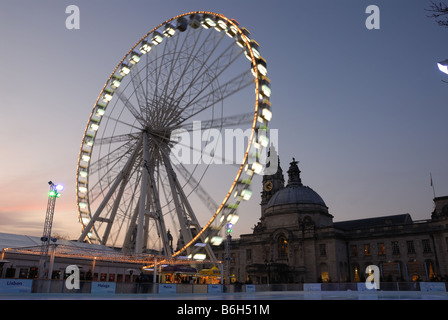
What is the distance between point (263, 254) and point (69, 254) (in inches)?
2226

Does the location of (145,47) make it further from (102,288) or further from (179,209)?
(102,288)

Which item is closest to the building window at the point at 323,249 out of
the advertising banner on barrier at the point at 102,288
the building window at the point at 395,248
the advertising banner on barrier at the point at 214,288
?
the building window at the point at 395,248

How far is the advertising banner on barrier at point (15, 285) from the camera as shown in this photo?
25.4 m

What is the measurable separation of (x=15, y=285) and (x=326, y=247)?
65760 mm

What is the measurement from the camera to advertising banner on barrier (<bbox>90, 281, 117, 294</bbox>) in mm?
28889

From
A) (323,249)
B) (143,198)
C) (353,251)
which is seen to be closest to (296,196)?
(323,249)

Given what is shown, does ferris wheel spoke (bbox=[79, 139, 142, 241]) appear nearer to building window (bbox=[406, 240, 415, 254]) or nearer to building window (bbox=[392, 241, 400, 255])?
building window (bbox=[392, 241, 400, 255])

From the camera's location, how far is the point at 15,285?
2619cm

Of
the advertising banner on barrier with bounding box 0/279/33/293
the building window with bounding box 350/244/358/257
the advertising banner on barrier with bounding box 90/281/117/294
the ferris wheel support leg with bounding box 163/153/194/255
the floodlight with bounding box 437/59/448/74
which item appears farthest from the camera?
the building window with bounding box 350/244/358/257

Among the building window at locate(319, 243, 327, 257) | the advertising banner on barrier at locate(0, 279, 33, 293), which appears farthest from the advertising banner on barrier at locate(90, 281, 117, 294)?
the building window at locate(319, 243, 327, 257)

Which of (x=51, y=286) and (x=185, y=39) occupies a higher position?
(x=185, y=39)
